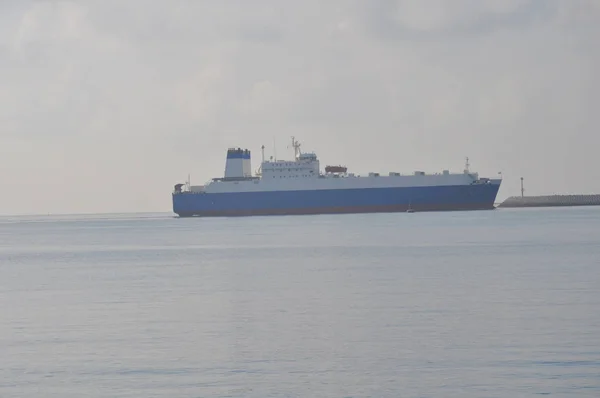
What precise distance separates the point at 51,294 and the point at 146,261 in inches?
486

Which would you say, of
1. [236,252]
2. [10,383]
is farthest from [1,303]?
[236,252]

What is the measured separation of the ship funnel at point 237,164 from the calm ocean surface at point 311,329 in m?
54.8

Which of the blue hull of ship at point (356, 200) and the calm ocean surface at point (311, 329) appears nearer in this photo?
the calm ocean surface at point (311, 329)

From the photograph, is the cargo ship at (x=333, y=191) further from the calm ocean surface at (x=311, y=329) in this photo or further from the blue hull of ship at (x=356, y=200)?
the calm ocean surface at (x=311, y=329)

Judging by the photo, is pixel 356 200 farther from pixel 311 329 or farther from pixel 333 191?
pixel 311 329

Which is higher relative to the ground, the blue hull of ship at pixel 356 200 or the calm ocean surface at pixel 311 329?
the blue hull of ship at pixel 356 200

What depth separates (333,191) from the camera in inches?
3221

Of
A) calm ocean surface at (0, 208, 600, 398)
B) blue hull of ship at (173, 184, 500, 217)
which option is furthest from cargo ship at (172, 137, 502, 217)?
calm ocean surface at (0, 208, 600, 398)

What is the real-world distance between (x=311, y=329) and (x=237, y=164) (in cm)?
7149

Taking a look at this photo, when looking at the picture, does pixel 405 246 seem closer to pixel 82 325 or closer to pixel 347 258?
pixel 347 258

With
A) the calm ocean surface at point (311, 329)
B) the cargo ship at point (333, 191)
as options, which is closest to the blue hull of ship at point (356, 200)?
the cargo ship at point (333, 191)

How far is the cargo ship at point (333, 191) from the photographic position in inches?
3189

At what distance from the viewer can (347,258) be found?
34.5 m

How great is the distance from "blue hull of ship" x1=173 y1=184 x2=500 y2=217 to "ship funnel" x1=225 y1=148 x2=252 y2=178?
3073mm
